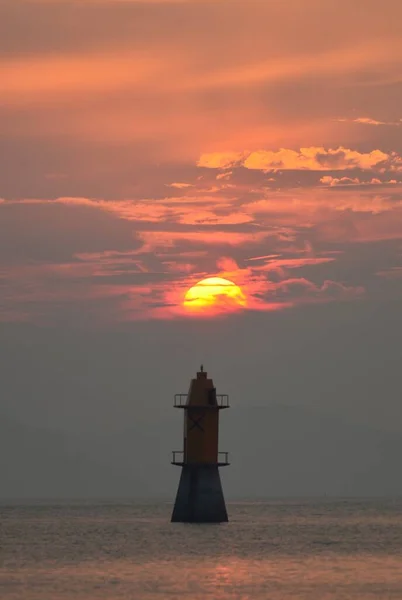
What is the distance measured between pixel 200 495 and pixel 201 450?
9.60ft

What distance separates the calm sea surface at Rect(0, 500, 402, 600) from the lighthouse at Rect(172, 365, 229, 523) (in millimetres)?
1818

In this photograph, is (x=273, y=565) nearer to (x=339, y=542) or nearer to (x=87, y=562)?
(x=87, y=562)

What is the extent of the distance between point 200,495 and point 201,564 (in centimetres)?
1640

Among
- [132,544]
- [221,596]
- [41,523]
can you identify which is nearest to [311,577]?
[221,596]

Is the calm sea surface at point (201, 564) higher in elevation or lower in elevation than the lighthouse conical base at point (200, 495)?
lower

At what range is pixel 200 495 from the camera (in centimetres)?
8225

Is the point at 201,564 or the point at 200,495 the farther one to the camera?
the point at 200,495

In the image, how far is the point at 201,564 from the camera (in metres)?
65.9

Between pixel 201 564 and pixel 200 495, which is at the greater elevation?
pixel 200 495

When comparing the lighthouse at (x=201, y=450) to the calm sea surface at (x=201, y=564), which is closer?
the calm sea surface at (x=201, y=564)

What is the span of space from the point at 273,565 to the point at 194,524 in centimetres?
1827

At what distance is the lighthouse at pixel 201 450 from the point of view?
266 ft

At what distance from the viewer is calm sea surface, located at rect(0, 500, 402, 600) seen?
5503 cm

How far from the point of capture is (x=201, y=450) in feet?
266
